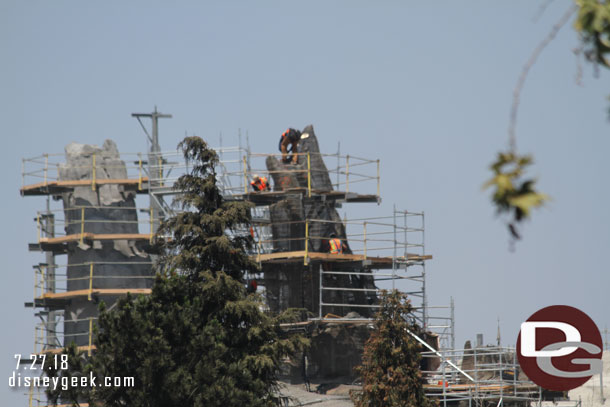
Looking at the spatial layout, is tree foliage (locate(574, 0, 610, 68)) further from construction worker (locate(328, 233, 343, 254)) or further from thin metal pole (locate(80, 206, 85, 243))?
thin metal pole (locate(80, 206, 85, 243))

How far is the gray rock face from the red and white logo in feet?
65.7

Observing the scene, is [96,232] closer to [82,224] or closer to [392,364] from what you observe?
[82,224]

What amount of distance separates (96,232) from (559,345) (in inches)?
944

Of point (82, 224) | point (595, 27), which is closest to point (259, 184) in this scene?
point (82, 224)

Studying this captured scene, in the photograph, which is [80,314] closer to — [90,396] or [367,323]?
[367,323]

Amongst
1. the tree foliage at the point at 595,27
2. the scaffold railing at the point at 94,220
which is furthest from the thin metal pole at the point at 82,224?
the tree foliage at the point at 595,27

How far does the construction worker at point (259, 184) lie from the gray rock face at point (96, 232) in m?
7.18

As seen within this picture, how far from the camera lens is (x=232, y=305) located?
1134 inches

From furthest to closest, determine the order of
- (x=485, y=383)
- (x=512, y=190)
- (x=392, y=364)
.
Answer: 1. (x=485, y=383)
2. (x=392, y=364)
3. (x=512, y=190)

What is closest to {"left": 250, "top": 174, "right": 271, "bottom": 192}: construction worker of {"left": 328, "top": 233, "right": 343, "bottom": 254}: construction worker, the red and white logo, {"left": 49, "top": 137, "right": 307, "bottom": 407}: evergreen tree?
{"left": 328, "top": 233, "right": 343, "bottom": 254}: construction worker

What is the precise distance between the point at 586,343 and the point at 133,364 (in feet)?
35.5

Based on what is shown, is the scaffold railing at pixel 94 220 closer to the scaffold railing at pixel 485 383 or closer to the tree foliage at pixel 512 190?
the scaffold railing at pixel 485 383

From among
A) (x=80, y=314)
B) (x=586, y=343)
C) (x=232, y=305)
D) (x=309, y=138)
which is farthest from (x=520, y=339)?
(x=80, y=314)

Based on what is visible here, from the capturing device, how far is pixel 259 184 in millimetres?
39406
